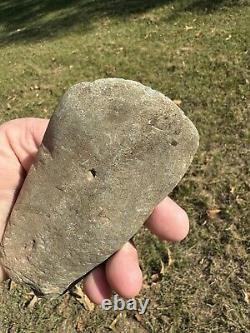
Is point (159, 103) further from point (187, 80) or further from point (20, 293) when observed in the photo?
point (187, 80)

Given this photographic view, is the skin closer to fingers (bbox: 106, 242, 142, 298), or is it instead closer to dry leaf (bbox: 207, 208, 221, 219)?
fingers (bbox: 106, 242, 142, 298)

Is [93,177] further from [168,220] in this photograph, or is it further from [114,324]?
[114,324]

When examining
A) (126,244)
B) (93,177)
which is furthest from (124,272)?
(93,177)

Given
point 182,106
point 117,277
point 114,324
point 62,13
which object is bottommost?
point 62,13

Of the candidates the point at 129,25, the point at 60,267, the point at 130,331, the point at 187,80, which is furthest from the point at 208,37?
the point at 60,267

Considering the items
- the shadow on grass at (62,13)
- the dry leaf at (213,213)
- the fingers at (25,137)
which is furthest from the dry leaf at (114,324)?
the shadow on grass at (62,13)

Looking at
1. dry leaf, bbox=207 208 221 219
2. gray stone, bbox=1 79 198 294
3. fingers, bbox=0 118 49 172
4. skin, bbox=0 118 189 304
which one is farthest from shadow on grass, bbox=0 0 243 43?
gray stone, bbox=1 79 198 294
